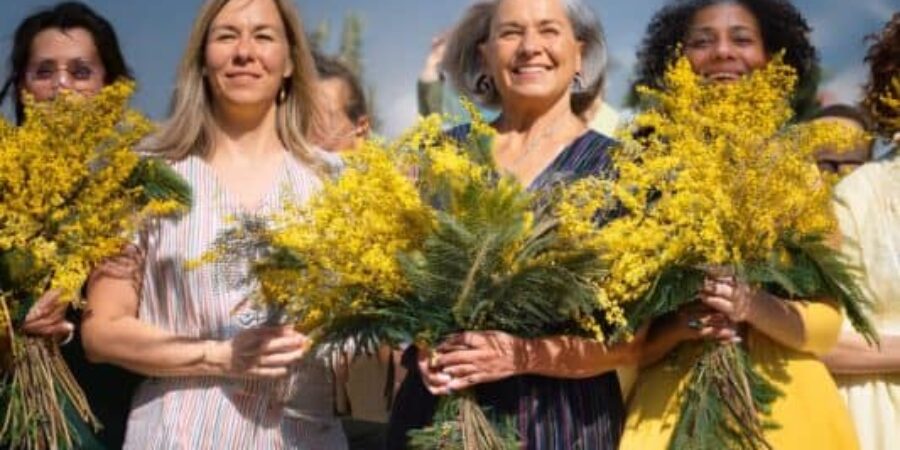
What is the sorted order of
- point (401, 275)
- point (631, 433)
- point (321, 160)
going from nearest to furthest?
point (401, 275) → point (631, 433) → point (321, 160)

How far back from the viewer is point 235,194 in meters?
3.63

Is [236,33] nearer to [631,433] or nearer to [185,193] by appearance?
[185,193]

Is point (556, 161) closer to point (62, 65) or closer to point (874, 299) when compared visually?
point (874, 299)

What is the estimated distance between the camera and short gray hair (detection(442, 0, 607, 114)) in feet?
12.3

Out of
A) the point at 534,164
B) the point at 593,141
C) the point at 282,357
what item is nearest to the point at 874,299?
the point at 593,141

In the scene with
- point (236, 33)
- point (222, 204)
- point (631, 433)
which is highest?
point (236, 33)

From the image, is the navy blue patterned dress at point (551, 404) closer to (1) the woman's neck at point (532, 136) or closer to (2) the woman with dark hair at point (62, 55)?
(1) the woman's neck at point (532, 136)

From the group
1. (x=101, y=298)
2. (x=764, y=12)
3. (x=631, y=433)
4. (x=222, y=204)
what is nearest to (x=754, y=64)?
(x=764, y=12)

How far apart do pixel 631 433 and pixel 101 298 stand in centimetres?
137

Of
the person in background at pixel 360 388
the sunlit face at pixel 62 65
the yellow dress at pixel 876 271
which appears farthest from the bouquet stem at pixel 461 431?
the sunlit face at pixel 62 65

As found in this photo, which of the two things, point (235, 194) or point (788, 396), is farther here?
point (235, 194)

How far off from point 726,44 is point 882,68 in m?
0.47

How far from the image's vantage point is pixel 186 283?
3.53m

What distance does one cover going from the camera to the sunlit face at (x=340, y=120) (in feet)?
13.1
